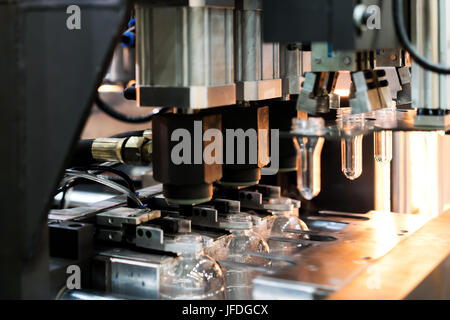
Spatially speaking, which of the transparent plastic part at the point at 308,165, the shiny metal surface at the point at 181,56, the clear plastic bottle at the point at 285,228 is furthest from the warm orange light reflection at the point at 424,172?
the shiny metal surface at the point at 181,56

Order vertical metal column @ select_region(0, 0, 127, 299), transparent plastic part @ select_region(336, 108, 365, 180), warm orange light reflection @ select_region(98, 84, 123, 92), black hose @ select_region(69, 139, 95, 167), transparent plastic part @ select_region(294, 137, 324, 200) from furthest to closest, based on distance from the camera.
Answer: warm orange light reflection @ select_region(98, 84, 123, 92), black hose @ select_region(69, 139, 95, 167), transparent plastic part @ select_region(336, 108, 365, 180), transparent plastic part @ select_region(294, 137, 324, 200), vertical metal column @ select_region(0, 0, 127, 299)

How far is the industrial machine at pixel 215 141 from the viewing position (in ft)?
3.47

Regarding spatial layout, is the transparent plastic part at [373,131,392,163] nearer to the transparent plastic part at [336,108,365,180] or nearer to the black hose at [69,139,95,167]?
the transparent plastic part at [336,108,365,180]

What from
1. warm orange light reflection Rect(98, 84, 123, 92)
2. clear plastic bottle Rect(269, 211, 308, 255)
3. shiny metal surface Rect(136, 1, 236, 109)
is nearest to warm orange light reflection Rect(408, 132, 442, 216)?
clear plastic bottle Rect(269, 211, 308, 255)

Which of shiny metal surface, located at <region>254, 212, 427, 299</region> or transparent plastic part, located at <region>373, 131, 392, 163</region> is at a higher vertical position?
transparent plastic part, located at <region>373, 131, 392, 163</region>

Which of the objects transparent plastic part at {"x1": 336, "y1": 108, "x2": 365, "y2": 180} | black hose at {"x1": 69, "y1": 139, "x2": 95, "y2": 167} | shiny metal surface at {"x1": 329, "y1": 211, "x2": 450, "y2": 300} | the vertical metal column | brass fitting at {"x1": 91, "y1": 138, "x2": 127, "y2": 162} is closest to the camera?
the vertical metal column

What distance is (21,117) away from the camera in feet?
3.49

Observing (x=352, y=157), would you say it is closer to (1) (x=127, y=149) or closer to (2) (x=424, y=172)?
(1) (x=127, y=149)

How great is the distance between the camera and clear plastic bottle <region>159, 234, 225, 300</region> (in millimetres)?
1239

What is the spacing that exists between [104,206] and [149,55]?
42cm

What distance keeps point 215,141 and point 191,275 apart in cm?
24

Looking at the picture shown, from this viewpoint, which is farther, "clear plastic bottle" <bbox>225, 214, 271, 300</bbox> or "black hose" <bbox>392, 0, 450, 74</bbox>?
"clear plastic bottle" <bbox>225, 214, 271, 300</bbox>

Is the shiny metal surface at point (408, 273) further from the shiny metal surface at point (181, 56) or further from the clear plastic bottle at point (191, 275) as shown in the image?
the shiny metal surface at point (181, 56)

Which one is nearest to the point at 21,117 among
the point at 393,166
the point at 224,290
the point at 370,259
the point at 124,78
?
the point at 224,290
